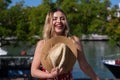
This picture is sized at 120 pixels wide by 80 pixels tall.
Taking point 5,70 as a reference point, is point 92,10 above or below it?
above

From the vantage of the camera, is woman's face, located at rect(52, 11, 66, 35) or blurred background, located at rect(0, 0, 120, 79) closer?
woman's face, located at rect(52, 11, 66, 35)

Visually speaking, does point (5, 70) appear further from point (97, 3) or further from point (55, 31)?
point (55, 31)

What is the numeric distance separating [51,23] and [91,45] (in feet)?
250

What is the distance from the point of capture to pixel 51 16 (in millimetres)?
3195

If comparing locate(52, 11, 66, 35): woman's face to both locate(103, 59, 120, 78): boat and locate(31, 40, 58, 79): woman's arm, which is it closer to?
locate(31, 40, 58, 79): woman's arm

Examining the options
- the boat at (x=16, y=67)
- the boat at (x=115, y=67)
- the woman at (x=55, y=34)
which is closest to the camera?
the woman at (x=55, y=34)

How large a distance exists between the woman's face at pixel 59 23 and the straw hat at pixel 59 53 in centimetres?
8

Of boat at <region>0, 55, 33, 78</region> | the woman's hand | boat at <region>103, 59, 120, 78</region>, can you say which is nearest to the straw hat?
the woman's hand

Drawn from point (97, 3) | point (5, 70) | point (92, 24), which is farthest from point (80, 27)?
point (5, 70)

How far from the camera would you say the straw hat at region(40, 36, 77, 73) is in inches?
114

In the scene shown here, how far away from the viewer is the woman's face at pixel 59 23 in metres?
3.11

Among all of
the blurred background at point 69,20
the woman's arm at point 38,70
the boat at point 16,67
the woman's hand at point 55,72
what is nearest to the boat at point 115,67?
the blurred background at point 69,20

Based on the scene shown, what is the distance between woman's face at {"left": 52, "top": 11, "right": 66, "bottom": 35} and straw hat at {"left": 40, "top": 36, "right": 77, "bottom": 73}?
76mm

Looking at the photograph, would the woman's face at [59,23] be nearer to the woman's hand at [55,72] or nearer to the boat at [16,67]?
the woman's hand at [55,72]
